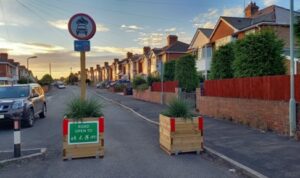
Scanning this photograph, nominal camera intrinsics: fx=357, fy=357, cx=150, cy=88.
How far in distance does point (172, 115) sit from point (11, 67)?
7387 centimetres

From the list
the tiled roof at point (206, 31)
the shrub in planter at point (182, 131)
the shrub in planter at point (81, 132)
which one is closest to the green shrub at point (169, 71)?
the tiled roof at point (206, 31)

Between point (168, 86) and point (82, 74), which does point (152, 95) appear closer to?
point (168, 86)

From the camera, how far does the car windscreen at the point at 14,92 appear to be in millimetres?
15403

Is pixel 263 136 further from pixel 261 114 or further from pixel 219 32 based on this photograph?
pixel 219 32

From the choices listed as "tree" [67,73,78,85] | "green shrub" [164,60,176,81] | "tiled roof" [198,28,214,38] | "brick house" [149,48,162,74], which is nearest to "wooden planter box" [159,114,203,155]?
"green shrub" [164,60,176,81]

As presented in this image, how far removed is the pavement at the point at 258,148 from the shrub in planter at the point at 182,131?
0.67 metres

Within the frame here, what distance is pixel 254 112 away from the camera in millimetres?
12828

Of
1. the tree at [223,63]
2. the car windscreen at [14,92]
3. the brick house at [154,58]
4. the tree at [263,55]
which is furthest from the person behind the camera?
the brick house at [154,58]

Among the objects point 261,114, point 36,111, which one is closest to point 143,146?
point 261,114

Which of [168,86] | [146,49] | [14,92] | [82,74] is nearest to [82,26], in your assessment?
[82,74]

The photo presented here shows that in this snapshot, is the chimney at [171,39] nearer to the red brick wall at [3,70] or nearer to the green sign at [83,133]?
the red brick wall at [3,70]

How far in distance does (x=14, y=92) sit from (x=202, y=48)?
29058mm

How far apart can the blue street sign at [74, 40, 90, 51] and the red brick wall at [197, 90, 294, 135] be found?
6188mm

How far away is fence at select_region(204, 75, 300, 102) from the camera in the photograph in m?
11.2
